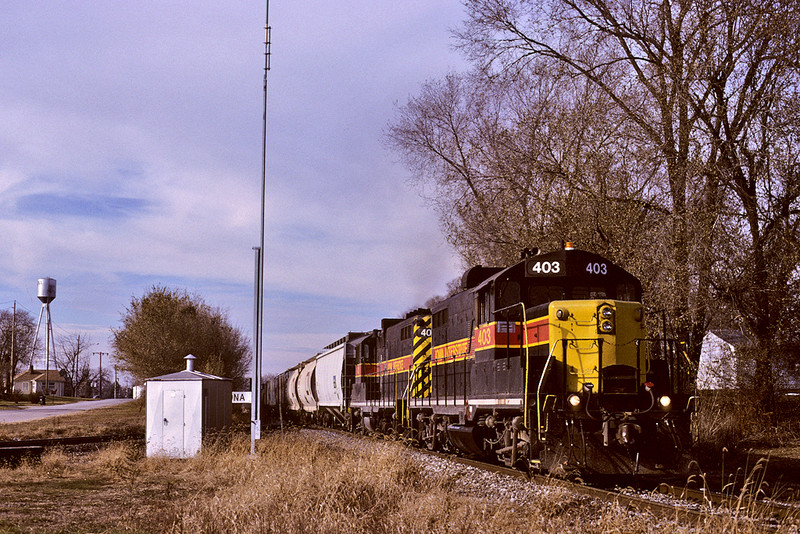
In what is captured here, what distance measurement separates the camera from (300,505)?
8.59 metres

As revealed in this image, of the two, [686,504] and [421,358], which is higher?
[421,358]

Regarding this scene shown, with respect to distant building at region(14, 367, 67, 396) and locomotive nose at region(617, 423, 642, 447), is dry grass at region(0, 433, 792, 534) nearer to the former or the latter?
locomotive nose at region(617, 423, 642, 447)

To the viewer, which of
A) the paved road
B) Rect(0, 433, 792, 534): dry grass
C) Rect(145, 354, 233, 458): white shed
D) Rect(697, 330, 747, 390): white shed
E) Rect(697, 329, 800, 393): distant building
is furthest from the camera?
the paved road

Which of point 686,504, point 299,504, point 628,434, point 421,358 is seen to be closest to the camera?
point 299,504

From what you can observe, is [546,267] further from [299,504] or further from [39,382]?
[39,382]

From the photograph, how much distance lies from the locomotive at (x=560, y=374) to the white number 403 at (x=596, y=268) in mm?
17

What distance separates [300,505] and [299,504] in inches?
0.7

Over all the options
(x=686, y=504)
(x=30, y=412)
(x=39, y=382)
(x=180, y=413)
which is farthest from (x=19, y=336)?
(x=686, y=504)

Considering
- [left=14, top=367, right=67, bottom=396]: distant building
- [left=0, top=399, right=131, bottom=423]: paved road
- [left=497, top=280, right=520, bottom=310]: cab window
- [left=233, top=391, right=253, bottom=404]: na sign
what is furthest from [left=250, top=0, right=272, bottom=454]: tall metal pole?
[left=14, top=367, right=67, bottom=396]: distant building

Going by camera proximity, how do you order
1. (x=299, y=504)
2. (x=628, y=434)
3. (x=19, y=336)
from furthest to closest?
(x=19, y=336) → (x=628, y=434) → (x=299, y=504)

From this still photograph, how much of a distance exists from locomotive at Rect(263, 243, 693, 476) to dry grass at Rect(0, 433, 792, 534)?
1.68 metres

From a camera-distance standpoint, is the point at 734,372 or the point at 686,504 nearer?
the point at 686,504

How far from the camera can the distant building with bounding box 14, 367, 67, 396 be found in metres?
130

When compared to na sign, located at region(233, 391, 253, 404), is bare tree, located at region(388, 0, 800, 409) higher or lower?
higher
